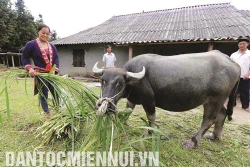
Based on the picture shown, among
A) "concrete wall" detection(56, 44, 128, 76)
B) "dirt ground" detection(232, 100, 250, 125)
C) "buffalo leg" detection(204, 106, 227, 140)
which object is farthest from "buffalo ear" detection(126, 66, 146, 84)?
"concrete wall" detection(56, 44, 128, 76)

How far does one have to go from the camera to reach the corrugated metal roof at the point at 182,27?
743 centimetres

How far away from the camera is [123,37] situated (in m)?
9.39

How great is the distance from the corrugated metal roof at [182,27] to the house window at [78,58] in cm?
73

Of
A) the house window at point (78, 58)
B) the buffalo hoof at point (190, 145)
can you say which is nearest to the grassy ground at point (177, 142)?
the buffalo hoof at point (190, 145)

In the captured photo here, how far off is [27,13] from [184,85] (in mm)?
24072

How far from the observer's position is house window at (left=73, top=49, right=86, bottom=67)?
11241 mm

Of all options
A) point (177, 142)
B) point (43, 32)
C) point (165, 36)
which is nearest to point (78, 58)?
point (165, 36)

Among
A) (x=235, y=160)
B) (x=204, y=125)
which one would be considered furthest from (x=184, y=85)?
(x=235, y=160)

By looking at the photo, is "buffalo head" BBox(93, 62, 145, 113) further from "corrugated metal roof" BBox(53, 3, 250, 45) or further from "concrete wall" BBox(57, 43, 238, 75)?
"concrete wall" BBox(57, 43, 238, 75)

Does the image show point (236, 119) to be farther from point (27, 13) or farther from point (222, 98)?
point (27, 13)

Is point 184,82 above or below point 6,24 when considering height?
below

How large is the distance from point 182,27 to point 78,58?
262 inches

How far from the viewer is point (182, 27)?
8945 millimetres

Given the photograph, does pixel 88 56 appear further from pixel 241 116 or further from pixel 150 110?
pixel 150 110
